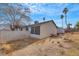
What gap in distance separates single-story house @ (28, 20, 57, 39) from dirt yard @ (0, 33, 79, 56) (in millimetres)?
60

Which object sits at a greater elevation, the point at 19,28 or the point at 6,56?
the point at 19,28

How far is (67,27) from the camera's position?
2078 mm

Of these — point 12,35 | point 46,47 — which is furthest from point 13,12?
point 46,47

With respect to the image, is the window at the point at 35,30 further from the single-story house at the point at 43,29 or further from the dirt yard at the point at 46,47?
the dirt yard at the point at 46,47

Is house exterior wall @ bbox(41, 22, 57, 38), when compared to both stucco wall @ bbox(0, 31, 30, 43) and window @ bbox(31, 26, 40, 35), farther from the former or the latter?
stucco wall @ bbox(0, 31, 30, 43)

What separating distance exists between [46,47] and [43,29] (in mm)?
202

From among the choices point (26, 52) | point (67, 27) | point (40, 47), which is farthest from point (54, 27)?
point (26, 52)

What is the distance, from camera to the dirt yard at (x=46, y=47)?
2072mm

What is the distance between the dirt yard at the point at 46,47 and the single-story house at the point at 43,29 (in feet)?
0.20

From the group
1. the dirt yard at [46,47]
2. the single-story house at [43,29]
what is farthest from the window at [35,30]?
the dirt yard at [46,47]

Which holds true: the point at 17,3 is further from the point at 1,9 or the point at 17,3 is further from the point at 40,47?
the point at 40,47

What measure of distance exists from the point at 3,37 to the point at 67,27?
71 cm

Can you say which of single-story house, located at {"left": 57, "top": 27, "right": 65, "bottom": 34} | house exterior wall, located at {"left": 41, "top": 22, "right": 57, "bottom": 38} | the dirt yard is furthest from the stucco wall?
single-story house, located at {"left": 57, "top": 27, "right": 65, "bottom": 34}

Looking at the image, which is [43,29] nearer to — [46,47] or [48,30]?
[48,30]
